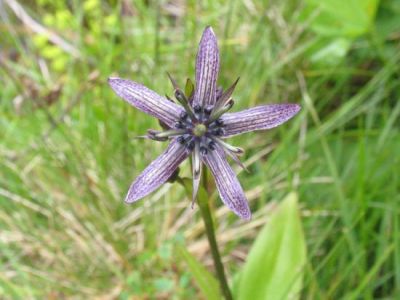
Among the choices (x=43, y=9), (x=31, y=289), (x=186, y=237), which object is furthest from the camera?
(x=43, y=9)

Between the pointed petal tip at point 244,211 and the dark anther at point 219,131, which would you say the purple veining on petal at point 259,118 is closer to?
the dark anther at point 219,131

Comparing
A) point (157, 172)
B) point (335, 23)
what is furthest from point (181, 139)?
point (335, 23)

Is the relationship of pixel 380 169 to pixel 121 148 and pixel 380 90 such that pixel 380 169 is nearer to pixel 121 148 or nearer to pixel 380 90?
pixel 380 90

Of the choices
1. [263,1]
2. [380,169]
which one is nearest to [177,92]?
[380,169]

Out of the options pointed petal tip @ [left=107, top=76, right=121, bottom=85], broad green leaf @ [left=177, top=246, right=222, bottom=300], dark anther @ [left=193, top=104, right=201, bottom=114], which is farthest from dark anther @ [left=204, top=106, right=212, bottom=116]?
broad green leaf @ [left=177, top=246, right=222, bottom=300]

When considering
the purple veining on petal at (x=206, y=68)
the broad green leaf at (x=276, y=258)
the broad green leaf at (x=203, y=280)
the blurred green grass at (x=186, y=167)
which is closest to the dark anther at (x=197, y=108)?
the purple veining on petal at (x=206, y=68)
